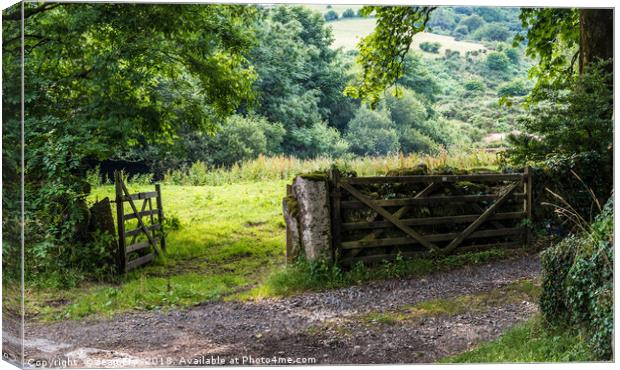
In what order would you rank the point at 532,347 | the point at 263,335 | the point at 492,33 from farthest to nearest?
the point at 492,33 < the point at 263,335 < the point at 532,347

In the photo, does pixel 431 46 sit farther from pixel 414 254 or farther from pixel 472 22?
pixel 414 254

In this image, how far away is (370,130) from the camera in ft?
24.4

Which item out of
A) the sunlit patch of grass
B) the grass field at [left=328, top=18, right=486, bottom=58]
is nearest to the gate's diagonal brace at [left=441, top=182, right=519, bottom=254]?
the sunlit patch of grass

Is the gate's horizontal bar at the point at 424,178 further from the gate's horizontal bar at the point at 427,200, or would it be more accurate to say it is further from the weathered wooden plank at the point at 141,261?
the weathered wooden plank at the point at 141,261

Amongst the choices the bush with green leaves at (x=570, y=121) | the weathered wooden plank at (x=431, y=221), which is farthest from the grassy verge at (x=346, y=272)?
the bush with green leaves at (x=570, y=121)

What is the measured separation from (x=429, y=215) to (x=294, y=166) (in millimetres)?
2368

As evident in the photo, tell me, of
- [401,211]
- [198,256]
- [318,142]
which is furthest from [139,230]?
[401,211]

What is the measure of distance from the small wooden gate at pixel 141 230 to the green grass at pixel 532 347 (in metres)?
3.33

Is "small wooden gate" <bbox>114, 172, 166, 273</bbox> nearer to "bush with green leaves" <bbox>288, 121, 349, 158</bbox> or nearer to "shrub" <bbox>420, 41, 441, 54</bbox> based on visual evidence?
"bush with green leaves" <bbox>288, 121, 349, 158</bbox>

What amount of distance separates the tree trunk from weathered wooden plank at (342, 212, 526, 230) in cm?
215

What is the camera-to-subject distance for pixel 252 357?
649 cm

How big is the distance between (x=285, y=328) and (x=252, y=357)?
52 centimetres

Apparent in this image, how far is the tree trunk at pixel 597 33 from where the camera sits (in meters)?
8.16

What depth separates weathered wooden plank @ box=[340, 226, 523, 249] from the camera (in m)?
8.77
